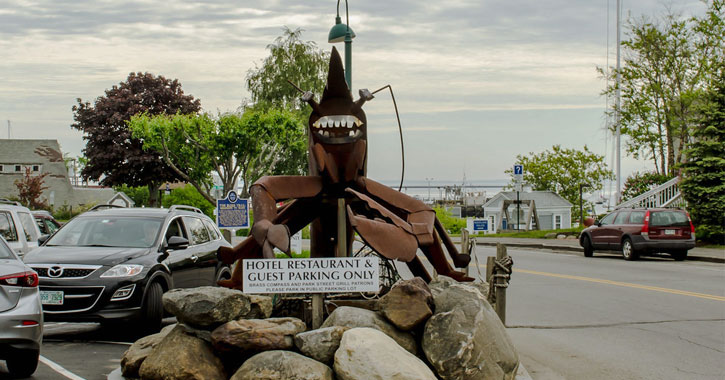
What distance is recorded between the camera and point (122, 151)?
50312mm

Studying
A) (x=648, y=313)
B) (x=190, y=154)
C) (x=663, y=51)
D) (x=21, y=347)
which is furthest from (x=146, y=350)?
(x=663, y=51)

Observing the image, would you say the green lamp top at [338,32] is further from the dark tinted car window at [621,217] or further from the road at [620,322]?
the dark tinted car window at [621,217]

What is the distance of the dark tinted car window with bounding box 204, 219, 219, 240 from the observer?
520 inches

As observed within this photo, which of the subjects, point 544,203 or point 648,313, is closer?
point 648,313

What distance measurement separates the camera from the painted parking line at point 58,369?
295 inches

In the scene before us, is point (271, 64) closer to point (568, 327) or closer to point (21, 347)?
point (568, 327)

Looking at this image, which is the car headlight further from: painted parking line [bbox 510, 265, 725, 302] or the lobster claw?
painted parking line [bbox 510, 265, 725, 302]

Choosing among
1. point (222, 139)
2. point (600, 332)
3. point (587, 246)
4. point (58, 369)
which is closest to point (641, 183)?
point (587, 246)

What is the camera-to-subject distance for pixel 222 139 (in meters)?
34.5

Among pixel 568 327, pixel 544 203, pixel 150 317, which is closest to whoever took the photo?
pixel 150 317

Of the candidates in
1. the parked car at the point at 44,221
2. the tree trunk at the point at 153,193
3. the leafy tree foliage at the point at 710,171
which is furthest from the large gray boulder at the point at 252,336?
the tree trunk at the point at 153,193

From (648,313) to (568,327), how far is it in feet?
6.46

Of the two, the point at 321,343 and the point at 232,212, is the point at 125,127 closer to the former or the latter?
the point at 232,212

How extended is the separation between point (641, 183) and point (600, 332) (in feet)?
90.2
